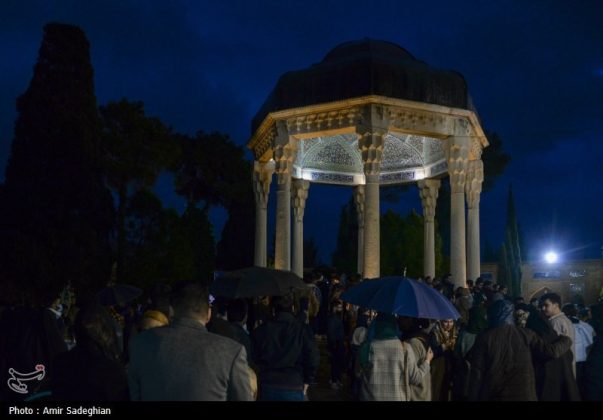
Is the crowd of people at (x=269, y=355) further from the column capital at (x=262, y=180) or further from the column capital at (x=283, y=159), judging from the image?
the column capital at (x=262, y=180)

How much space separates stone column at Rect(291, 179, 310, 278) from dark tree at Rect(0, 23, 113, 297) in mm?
7271

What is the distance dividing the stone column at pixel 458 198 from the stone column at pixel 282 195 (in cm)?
439

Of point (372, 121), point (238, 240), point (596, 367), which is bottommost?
point (596, 367)

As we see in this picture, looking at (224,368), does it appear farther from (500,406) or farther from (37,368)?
(37,368)

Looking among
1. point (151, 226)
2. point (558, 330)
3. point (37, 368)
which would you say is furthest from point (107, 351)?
point (151, 226)

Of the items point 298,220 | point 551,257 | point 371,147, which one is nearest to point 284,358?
point 371,147

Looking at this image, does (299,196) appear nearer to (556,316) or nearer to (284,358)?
(556,316)

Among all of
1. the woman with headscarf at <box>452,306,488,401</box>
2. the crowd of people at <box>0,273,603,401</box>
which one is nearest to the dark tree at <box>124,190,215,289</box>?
the crowd of people at <box>0,273,603,401</box>

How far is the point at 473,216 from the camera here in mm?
17000

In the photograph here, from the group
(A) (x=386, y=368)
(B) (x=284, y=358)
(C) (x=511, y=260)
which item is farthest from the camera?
(C) (x=511, y=260)

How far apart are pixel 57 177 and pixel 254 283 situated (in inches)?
618

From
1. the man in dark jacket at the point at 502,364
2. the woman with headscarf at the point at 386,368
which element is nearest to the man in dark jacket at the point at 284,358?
the woman with headscarf at the point at 386,368

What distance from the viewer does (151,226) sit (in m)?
29.4

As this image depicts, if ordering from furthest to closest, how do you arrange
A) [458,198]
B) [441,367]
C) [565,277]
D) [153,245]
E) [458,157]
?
[565,277]
[153,245]
[458,198]
[458,157]
[441,367]
